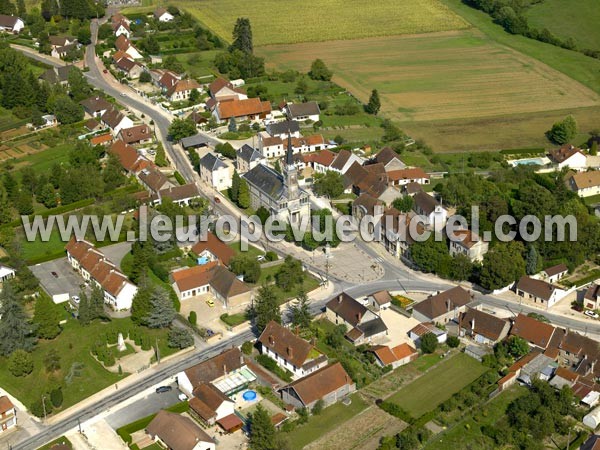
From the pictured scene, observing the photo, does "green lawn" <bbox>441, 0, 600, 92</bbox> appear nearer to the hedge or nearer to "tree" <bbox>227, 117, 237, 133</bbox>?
the hedge

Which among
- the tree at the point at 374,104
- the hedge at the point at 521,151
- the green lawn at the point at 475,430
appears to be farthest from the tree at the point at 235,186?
the green lawn at the point at 475,430

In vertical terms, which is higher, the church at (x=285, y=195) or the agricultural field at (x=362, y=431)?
the church at (x=285, y=195)

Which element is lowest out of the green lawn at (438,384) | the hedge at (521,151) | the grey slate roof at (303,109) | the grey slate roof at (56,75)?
the green lawn at (438,384)

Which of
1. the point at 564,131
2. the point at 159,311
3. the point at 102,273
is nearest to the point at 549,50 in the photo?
the point at 564,131

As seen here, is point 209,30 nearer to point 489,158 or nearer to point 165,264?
point 489,158

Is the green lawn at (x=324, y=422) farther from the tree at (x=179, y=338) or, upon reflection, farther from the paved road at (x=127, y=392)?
the tree at (x=179, y=338)

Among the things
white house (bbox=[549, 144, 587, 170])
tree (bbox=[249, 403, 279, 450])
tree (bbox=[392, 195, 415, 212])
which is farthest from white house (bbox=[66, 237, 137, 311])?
white house (bbox=[549, 144, 587, 170])

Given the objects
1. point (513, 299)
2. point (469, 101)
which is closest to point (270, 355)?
point (513, 299)

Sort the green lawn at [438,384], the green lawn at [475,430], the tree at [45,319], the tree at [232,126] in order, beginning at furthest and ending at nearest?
the tree at [232,126], the tree at [45,319], the green lawn at [438,384], the green lawn at [475,430]
